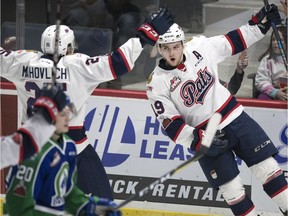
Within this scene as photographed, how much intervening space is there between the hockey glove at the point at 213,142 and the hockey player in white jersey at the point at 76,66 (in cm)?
47

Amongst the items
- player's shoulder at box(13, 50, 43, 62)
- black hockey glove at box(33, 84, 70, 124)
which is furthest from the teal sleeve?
black hockey glove at box(33, 84, 70, 124)

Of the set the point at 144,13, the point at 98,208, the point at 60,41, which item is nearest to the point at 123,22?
the point at 144,13

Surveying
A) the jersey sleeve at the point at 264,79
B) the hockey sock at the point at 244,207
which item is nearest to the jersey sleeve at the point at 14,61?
the hockey sock at the point at 244,207

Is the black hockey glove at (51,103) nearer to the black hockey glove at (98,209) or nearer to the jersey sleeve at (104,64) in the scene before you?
the black hockey glove at (98,209)

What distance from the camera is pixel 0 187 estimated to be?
577 cm

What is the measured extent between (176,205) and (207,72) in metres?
0.99

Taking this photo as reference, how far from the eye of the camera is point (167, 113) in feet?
16.5

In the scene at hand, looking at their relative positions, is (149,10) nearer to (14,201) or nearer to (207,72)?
(207,72)

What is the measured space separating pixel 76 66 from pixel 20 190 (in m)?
1.09

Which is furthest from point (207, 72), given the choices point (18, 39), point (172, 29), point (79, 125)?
point (18, 39)

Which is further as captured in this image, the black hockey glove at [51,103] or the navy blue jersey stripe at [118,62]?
the navy blue jersey stripe at [118,62]

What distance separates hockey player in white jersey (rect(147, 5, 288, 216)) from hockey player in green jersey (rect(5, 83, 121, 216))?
1.18 metres

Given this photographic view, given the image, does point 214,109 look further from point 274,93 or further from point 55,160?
point 55,160

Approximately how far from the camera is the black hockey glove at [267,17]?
202 inches
